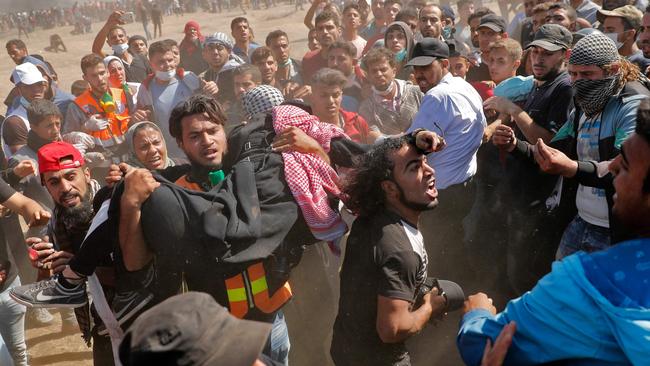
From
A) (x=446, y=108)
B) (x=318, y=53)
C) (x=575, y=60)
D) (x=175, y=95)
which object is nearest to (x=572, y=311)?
(x=575, y=60)

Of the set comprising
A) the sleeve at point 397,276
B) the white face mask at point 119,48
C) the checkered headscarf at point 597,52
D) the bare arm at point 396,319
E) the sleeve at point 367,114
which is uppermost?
the checkered headscarf at point 597,52

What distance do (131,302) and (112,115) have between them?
465 centimetres

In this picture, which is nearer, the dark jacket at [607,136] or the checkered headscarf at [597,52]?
the dark jacket at [607,136]

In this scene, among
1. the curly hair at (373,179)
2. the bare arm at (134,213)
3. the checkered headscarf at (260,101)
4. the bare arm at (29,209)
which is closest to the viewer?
the bare arm at (134,213)

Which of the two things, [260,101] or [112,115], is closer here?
[260,101]

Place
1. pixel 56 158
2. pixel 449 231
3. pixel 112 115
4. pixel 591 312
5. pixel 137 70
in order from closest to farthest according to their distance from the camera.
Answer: pixel 591 312 < pixel 56 158 < pixel 449 231 < pixel 112 115 < pixel 137 70

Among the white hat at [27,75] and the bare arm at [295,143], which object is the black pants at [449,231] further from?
the white hat at [27,75]

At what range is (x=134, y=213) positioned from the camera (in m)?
2.98

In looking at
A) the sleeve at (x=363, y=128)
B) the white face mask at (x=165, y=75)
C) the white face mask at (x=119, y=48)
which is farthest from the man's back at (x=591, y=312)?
the white face mask at (x=119, y=48)

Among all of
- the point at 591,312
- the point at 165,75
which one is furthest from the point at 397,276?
the point at 165,75

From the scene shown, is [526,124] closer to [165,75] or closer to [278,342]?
[278,342]

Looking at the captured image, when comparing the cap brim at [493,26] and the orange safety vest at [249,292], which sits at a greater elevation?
the cap brim at [493,26]

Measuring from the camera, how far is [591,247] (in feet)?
12.0

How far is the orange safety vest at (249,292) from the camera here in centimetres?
332
